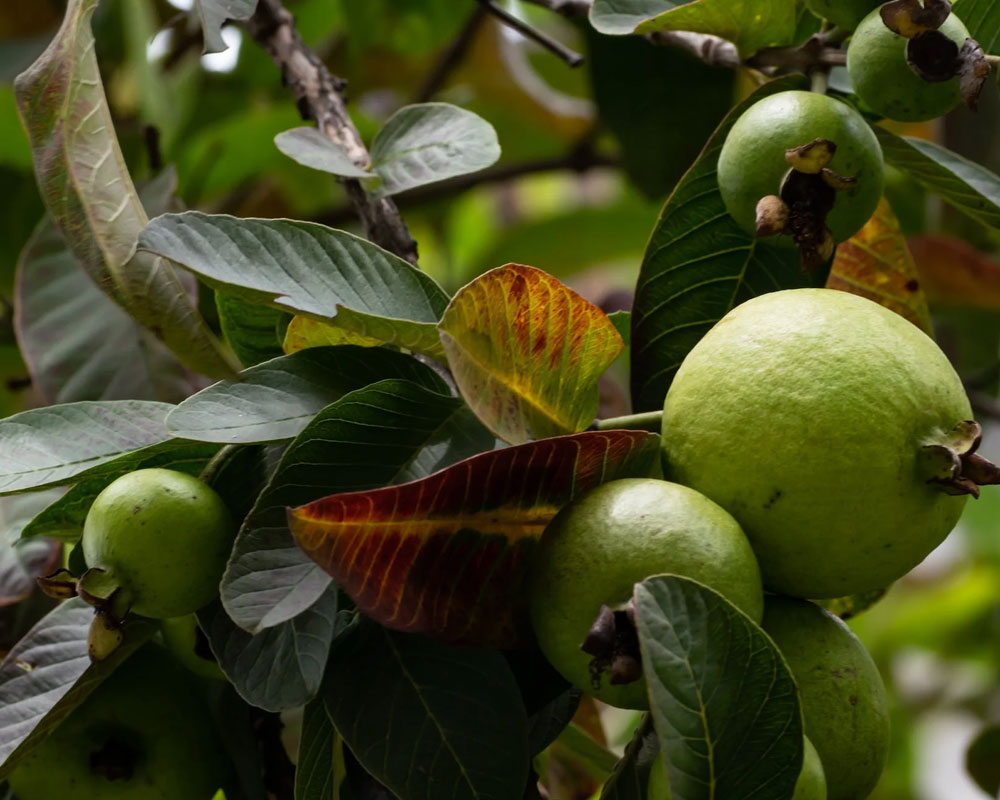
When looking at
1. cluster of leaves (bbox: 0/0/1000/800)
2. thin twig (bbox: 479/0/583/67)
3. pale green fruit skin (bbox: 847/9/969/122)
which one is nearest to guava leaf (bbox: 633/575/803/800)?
cluster of leaves (bbox: 0/0/1000/800)

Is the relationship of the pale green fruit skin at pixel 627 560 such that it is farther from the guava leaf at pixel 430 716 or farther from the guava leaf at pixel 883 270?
the guava leaf at pixel 883 270

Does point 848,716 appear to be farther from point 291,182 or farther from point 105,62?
point 105,62

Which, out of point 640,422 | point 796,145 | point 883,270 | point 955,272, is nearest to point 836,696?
point 640,422

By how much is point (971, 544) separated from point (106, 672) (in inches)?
87.4

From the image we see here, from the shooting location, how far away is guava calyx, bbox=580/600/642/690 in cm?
47

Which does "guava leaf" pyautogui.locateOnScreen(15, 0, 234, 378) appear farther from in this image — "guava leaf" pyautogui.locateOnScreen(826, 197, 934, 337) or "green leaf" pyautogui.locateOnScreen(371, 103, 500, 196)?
"guava leaf" pyautogui.locateOnScreen(826, 197, 934, 337)

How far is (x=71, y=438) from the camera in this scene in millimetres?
606

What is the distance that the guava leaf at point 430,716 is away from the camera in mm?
544

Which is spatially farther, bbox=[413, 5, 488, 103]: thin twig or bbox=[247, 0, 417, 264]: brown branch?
bbox=[413, 5, 488, 103]: thin twig

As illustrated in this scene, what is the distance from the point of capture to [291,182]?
1.65 m

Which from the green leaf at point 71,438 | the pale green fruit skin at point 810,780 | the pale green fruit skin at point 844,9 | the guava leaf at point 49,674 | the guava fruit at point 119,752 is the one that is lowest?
the guava fruit at point 119,752

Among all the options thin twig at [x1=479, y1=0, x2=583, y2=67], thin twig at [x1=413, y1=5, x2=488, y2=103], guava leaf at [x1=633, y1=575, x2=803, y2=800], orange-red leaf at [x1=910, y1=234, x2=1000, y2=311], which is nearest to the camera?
guava leaf at [x1=633, y1=575, x2=803, y2=800]

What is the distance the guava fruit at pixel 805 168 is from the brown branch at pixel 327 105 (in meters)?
0.26

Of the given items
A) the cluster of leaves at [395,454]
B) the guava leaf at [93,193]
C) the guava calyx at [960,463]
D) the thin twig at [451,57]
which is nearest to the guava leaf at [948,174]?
the cluster of leaves at [395,454]
